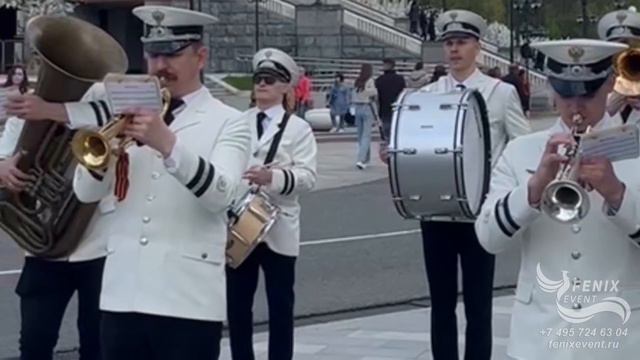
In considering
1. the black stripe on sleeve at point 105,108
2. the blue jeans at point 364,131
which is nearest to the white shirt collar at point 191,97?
the black stripe on sleeve at point 105,108

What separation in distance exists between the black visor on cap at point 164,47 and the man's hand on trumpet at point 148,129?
1.60 ft

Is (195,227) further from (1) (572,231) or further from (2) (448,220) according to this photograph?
(2) (448,220)

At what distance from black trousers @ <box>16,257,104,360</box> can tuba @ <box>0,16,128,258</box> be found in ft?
0.36

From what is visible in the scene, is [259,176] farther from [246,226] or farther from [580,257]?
[580,257]

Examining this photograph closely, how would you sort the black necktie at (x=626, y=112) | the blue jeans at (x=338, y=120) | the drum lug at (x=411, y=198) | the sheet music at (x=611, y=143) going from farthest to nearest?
the blue jeans at (x=338, y=120), the drum lug at (x=411, y=198), the black necktie at (x=626, y=112), the sheet music at (x=611, y=143)

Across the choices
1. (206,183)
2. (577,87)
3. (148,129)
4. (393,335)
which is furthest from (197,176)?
(393,335)

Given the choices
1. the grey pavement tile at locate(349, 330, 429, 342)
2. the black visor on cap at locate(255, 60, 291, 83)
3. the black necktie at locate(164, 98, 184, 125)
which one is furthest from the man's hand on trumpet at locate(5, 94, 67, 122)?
the grey pavement tile at locate(349, 330, 429, 342)

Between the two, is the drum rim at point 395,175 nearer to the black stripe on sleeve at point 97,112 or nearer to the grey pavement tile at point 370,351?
the grey pavement tile at point 370,351

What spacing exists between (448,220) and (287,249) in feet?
3.00

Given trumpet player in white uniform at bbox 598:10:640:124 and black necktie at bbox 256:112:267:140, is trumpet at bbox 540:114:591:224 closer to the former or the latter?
trumpet player in white uniform at bbox 598:10:640:124

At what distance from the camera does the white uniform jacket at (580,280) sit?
5.27 m

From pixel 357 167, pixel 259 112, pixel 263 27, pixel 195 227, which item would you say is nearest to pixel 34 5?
pixel 263 27

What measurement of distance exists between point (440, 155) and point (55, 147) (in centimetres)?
225

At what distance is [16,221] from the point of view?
23.8ft
